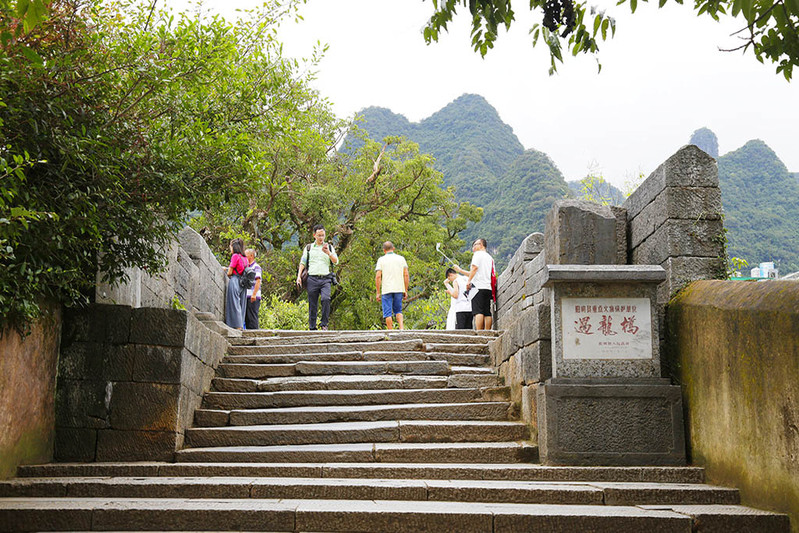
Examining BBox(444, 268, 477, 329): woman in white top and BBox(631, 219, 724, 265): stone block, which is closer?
BBox(631, 219, 724, 265): stone block

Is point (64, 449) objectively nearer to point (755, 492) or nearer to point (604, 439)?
point (604, 439)

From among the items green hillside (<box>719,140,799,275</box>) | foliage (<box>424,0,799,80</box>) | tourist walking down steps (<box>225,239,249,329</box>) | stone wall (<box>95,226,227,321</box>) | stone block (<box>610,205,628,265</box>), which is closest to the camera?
foliage (<box>424,0,799,80</box>)

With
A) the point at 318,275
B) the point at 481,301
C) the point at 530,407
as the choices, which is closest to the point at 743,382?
the point at 530,407

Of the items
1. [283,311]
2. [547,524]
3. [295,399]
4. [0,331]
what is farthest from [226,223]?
[547,524]

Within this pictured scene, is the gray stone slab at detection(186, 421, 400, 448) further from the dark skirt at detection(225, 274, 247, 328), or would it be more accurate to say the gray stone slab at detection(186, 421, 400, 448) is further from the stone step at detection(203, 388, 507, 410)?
the dark skirt at detection(225, 274, 247, 328)

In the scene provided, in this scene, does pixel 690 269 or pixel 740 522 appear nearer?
pixel 740 522

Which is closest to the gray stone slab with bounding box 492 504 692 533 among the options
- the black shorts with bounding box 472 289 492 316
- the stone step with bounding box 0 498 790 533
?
the stone step with bounding box 0 498 790 533

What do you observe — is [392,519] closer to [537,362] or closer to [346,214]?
[537,362]

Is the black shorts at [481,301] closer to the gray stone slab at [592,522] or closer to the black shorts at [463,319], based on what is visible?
the black shorts at [463,319]

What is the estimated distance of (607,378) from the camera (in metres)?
4.91

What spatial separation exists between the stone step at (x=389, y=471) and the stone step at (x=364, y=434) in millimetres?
510

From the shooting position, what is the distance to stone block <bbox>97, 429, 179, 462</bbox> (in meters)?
5.19

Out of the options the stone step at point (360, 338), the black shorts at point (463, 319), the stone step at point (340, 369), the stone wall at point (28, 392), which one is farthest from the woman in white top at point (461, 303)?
the stone wall at point (28, 392)

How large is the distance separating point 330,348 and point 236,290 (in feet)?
10.0
